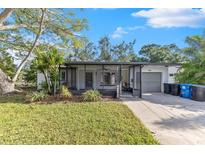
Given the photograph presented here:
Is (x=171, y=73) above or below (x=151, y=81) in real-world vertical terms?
above

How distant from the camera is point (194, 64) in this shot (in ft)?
52.6

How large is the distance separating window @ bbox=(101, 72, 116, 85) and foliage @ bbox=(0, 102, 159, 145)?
7.83 metres

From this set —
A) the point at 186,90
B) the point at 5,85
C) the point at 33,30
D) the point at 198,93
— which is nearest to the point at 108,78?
the point at 186,90

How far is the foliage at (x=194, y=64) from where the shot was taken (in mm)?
15541

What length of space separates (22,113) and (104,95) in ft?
17.9

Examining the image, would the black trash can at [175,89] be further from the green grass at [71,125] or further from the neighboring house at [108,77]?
the green grass at [71,125]

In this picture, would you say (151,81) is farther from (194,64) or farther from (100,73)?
(100,73)

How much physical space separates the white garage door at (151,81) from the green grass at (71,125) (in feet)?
28.8

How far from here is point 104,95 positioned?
42.0ft

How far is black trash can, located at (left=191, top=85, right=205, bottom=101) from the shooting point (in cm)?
1228

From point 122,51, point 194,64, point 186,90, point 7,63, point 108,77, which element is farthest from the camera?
point 122,51

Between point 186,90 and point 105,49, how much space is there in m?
18.2

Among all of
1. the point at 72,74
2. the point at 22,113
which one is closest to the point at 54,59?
the point at 22,113
